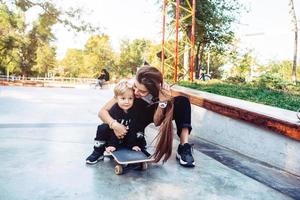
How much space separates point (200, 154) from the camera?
9.46ft

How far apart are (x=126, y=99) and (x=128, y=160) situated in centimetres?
48

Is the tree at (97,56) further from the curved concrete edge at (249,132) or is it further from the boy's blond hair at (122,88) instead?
the boy's blond hair at (122,88)

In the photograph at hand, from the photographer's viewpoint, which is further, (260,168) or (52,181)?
(260,168)

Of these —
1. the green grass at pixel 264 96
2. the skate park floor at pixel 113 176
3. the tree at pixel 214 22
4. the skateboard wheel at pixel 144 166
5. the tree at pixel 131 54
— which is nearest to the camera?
the skate park floor at pixel 113 176

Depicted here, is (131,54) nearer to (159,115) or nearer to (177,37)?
(177,37)

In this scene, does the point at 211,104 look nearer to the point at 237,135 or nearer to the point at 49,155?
the point at 237,135

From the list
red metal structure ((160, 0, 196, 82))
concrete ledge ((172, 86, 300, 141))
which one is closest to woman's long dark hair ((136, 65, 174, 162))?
concrete ledge ((172, 86, 300, 141))

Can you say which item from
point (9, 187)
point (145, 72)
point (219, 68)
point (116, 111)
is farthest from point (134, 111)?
point (219, 68)

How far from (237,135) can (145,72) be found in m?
1.18

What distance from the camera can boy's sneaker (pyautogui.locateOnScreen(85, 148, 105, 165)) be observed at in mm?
2370

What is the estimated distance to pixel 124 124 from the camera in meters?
2.47

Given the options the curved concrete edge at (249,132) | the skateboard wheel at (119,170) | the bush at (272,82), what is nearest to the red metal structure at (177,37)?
the bush at (272,82)

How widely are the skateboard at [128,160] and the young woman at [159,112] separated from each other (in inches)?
5.0

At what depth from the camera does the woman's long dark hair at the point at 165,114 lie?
2.40 m
